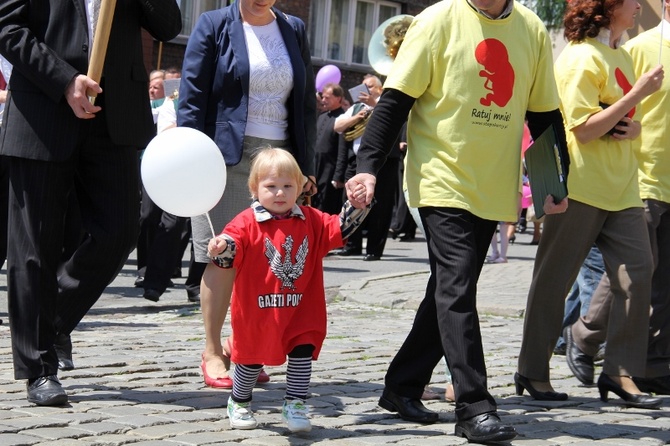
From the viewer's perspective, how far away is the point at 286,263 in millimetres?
5270

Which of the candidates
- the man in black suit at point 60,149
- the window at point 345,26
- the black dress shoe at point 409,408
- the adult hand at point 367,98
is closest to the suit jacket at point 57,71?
the man in black suit at point 60,149

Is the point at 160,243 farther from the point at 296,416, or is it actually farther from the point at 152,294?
the point at 296,416

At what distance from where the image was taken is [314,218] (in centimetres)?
539

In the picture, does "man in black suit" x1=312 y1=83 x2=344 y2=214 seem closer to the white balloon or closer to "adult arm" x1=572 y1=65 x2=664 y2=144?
"adult arm" x1=572 y1=65 x2=664 y2=144

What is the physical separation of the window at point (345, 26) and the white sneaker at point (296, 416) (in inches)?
946

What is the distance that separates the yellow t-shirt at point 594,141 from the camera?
638 centimetres

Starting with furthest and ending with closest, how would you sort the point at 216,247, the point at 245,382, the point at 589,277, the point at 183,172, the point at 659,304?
the point at 589,277
the point at 659,304
the point at 245,382
the point at 183,172
the point at 216,247

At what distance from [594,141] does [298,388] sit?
207 cm

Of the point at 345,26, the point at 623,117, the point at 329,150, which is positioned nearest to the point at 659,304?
the point at 623,117

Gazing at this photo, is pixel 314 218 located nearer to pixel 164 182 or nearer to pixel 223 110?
pixel 164 182

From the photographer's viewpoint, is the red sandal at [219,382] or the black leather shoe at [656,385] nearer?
the red sandal at [219,382]

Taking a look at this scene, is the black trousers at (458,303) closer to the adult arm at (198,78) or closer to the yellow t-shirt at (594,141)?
the yellow t-shirt at (594,141)

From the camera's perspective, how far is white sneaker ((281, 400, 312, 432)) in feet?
17.0

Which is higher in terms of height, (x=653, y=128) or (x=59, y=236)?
(x=653, y=128)
